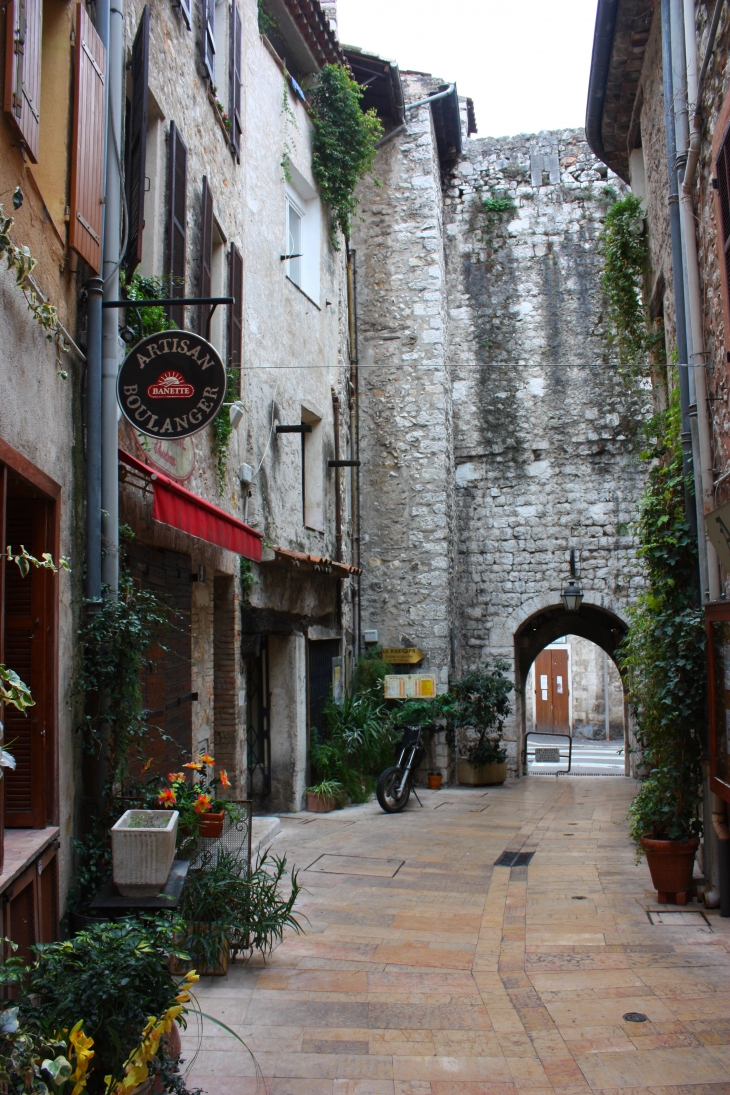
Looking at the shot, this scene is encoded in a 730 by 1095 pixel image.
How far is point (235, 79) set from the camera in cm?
824

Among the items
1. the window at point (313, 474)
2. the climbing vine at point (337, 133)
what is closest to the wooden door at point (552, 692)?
the window at point (313, 474)

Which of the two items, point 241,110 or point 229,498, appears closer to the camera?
point 229,498

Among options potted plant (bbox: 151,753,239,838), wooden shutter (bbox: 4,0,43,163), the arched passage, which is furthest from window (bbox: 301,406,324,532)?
wooden shutter (bbox: 4,0,43,163)

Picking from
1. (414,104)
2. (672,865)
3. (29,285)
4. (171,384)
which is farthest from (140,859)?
(414,104)

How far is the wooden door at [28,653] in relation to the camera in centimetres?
372

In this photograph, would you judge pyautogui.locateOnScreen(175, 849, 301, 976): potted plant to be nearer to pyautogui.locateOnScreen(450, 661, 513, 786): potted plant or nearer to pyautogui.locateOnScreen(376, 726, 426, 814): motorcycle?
pyautogui.locateOnScreen(376, 726, 426, 814): motorcycle

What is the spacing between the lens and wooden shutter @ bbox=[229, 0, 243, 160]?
8.13 meters

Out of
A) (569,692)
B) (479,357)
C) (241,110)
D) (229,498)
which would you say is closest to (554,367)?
(479,357)

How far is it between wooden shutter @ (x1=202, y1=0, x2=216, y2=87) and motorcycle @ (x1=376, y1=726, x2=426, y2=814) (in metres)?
6.98

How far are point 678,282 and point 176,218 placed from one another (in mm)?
3621

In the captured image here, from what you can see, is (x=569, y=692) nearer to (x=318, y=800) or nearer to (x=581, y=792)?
(x=581, y=792)

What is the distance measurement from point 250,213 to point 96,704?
6.12 metres

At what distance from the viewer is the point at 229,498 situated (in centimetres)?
763

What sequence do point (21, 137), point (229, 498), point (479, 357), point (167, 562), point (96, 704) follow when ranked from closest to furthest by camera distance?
point (21, 137), point (96, 704), point (167, 562), point (229, 498), point (479, 357)
